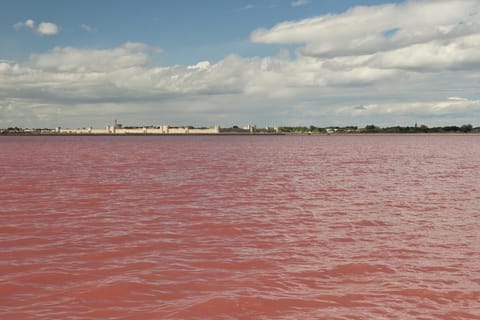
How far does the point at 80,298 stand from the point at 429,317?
600 cm

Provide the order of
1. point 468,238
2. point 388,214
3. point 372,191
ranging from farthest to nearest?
point 372,191, point 388,214, point 468,238

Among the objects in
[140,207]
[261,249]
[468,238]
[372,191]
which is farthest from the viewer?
[372,191]

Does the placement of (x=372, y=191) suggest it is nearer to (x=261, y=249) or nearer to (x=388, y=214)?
(x=388, y=214)

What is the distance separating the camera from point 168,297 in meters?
8.70

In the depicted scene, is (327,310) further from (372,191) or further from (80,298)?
(372,191)

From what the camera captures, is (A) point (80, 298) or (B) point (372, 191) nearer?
(A) point (80, 298)

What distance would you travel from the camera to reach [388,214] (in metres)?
17.6

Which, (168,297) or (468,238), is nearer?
(168,297)

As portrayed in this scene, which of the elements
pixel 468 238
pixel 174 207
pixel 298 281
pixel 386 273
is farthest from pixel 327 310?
pixel 174 207

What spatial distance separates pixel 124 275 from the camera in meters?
9.92

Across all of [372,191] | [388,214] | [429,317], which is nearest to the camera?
[429,317]

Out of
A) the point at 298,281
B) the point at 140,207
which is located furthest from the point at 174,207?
the point at 298,281

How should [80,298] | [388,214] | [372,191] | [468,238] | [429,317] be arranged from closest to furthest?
[429,317]
[80,298]
[468,238]
[388,214]
[372,191]

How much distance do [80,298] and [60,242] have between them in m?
4.59
